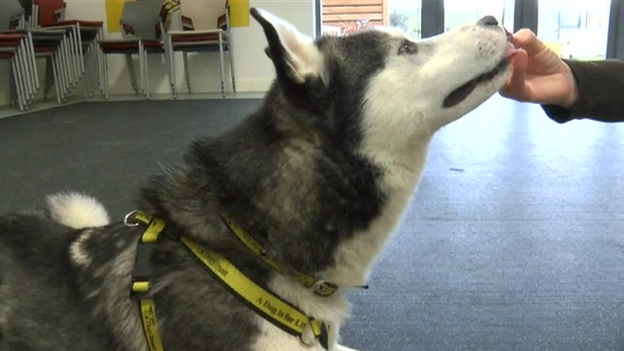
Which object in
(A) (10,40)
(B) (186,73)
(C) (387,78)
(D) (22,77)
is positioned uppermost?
(C) (387,78)

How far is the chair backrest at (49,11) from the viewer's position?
7492 millimetres

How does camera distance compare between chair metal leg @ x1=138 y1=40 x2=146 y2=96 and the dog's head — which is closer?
the dog's head

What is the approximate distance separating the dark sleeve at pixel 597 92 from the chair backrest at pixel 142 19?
6.89 metres

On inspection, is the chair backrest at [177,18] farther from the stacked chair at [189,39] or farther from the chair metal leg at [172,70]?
the chair metal leg at [172,70]

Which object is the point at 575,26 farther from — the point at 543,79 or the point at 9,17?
the point at 543,79

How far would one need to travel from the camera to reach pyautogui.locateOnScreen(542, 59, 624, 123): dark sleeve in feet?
5.15

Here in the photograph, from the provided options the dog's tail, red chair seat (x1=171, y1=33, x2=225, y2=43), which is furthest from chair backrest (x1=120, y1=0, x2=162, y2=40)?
the dog's tail

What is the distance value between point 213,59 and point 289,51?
7.47m

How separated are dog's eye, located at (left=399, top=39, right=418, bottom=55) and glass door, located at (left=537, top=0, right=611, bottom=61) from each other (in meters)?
8.25

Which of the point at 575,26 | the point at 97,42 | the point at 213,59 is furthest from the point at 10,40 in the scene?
the point at 575,26

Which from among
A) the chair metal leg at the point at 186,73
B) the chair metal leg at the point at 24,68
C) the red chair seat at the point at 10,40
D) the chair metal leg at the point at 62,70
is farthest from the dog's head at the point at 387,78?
the chair metal leg at the point at 186,73

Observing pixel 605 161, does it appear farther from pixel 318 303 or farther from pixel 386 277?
pixel 318 303

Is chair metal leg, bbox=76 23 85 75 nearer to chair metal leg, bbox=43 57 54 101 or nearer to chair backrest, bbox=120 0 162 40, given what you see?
chair metal leg, bbox=43 57 54 101

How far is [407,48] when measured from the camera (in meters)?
1.11
